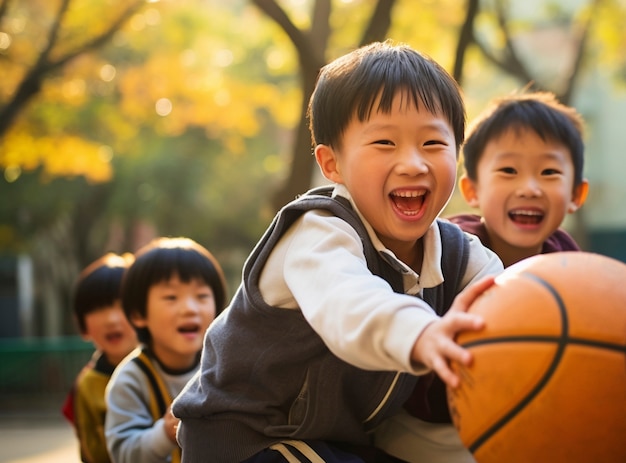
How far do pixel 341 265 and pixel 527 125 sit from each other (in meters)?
2.05

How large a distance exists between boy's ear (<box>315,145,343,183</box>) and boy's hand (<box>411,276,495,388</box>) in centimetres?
101

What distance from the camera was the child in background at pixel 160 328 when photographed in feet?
17.1

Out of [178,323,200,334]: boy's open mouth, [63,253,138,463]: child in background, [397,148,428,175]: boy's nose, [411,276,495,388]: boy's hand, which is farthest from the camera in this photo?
[63,253,138,463]: child in background

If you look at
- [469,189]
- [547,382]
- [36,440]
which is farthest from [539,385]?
[36,440]

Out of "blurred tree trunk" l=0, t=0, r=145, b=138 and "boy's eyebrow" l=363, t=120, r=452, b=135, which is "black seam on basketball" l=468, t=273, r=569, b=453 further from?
"blurred tree trunk" l=0, t=0, r=145, b=138

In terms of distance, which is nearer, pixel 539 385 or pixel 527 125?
pixel 539 385

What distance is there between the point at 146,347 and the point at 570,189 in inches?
98.6

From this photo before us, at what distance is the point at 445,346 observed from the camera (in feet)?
8.23

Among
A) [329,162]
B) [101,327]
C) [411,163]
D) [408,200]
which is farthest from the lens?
[101,327]

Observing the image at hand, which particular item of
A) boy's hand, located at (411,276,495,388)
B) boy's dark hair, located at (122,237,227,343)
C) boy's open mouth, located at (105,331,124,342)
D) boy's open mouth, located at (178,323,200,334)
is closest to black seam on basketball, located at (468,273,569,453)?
boy's hand, located at (411,276,495,388)

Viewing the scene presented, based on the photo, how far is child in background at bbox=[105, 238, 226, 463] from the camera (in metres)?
5.21

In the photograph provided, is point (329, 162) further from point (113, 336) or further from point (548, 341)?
point (113, 336)

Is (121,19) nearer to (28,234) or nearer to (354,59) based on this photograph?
(354,59)

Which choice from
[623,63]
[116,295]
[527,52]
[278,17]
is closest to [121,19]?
[278,17]
